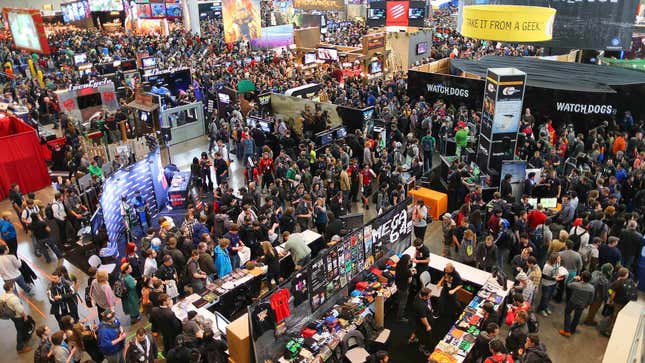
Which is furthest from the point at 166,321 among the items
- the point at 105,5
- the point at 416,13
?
the point at 105,5

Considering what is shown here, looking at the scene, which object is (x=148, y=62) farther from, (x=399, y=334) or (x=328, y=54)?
(x=399, y=334)

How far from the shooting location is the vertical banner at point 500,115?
1247 centimetres

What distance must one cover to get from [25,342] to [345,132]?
1048cm

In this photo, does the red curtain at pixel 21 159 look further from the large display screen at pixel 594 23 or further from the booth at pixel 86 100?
the large display screen at pixel 594 23

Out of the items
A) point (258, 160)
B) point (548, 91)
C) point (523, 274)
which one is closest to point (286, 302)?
point (523, 274)

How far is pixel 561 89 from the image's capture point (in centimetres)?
1683

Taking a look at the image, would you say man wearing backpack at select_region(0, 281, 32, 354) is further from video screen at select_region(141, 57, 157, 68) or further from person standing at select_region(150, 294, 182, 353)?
video screen at select_region(141, 57, 157, 68)

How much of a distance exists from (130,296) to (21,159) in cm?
830

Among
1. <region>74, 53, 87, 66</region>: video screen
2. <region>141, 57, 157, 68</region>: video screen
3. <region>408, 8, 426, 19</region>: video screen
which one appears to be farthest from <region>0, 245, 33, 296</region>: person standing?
<region>408, 8, 426, 19</region>: video screen

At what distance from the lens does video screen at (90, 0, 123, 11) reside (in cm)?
Result: 3903

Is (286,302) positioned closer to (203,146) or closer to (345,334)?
(345,334)

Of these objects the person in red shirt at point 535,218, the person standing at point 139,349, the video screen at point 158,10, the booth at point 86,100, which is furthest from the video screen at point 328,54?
the person standing at point 139,349

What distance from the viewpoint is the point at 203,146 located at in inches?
703

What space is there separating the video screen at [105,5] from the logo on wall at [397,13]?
22850 millimetres
